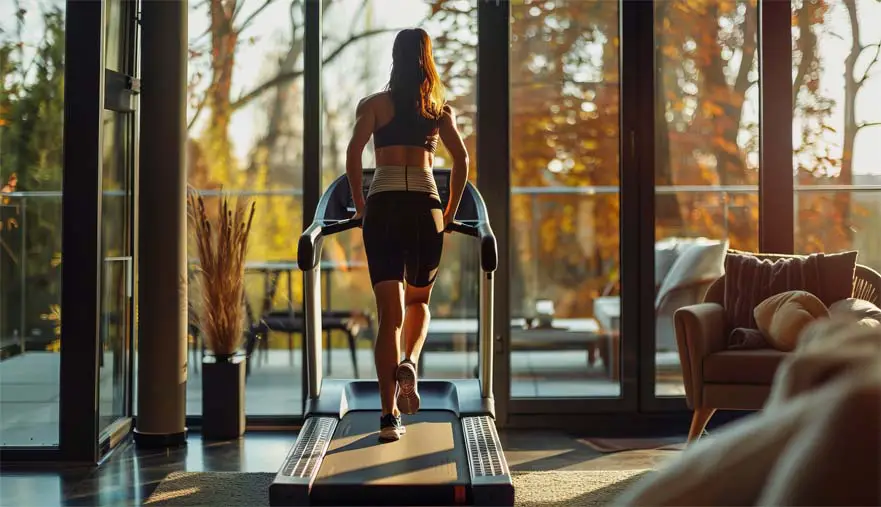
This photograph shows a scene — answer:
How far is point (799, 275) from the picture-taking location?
14.4ft

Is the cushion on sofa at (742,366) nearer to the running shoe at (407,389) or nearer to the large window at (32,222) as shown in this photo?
the running shoe at (407,389)

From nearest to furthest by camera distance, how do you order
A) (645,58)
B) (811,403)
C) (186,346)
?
(811,403) < (186,346) < (645,58)

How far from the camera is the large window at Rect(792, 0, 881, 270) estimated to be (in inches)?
202

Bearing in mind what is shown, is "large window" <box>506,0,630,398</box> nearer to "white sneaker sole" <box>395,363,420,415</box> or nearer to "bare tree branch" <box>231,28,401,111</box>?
"bare tree branch" <box>231,28,401,111</box>

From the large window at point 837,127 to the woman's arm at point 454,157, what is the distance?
2.22 metres

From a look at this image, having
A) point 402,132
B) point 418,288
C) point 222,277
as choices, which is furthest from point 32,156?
point 418,288

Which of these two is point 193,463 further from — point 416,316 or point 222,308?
point 416,316

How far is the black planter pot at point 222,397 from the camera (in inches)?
189

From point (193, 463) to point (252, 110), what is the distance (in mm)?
1994

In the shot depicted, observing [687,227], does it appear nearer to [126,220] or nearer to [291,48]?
[291,48]

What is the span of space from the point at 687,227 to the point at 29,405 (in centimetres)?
362

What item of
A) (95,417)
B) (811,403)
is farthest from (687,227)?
(811,403)

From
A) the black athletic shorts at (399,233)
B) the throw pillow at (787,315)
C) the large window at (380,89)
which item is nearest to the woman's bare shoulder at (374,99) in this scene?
the black athletic shorts at (399,233)

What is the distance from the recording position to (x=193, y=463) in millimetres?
4332
